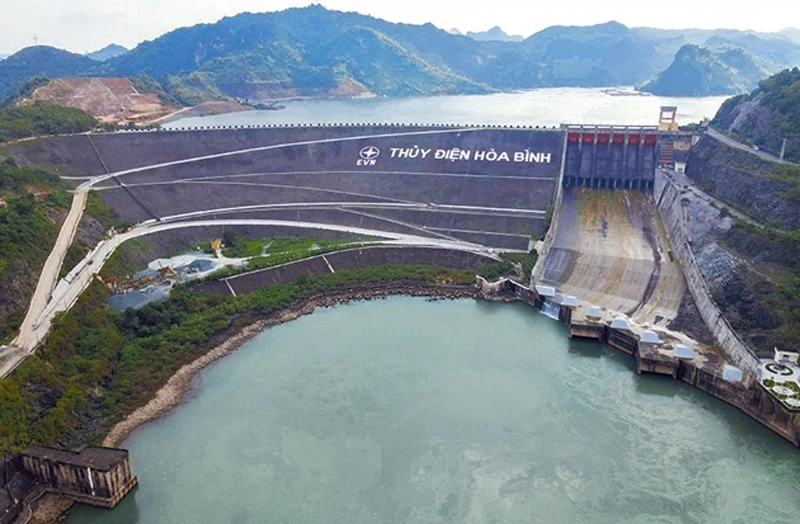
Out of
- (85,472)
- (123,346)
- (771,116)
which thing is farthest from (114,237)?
(771,116)

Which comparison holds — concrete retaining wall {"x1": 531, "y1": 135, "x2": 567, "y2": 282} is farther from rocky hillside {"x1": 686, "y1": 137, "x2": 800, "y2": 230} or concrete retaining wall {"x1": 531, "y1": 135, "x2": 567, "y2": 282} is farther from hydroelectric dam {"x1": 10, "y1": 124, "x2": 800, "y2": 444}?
rocky hillside {"x1": 686, "y1": 137, "x2": 800, "y2": 230}

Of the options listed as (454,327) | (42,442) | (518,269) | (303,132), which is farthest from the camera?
(303,132)

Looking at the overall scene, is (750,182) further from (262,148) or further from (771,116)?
(262,148)

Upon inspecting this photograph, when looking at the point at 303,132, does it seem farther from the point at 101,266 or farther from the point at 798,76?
the point at 798,76

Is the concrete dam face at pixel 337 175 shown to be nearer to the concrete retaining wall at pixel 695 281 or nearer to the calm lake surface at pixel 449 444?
the concrete retaining wall at pixel 695 281

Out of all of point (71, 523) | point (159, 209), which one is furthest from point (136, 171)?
point (71, 523)
